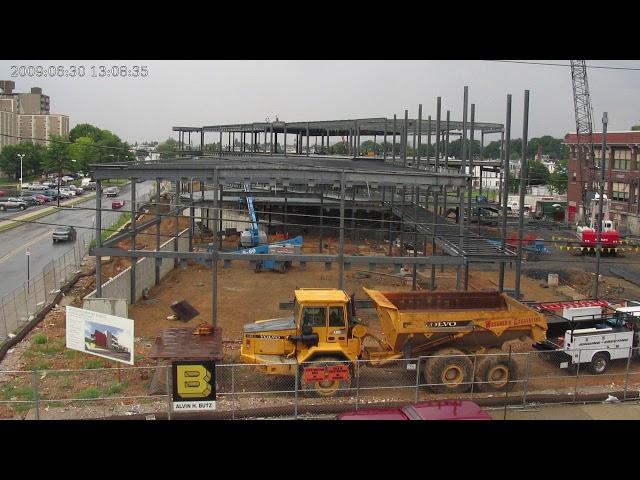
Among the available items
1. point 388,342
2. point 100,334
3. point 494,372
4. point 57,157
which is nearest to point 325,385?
point 388,342

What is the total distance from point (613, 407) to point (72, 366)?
1206cm

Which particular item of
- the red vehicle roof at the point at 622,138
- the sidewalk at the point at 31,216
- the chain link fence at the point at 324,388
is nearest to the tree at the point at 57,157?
the sidewalk at the point at 31,216

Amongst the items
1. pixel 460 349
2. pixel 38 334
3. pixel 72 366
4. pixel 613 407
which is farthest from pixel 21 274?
pixel 613 407

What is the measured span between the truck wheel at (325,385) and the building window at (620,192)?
41.7 m

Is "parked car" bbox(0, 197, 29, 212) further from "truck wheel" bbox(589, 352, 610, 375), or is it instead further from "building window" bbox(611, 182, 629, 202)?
"truck wheel" bbox(589, 352, 610, 375)

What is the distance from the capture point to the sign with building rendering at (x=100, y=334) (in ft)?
43.1

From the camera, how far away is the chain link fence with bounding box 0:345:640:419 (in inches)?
496

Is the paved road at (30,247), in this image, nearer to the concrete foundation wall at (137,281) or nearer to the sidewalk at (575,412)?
the concrete foundation wall at (137,281)

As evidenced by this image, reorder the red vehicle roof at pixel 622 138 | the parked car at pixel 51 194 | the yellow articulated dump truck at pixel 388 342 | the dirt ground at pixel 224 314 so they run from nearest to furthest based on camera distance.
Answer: the yellow articulated dump truck at pixel 388 342 → the dirt ground at pixel 224 314 → the red vehicle roof at pixel 622 138 → the parked car at pixel 51 194

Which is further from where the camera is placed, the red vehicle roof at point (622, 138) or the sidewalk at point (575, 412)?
the red vehicle roof at point (622, 138)

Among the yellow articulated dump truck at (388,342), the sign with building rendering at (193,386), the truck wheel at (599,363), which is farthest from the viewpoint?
the truck wheel at (599,363)

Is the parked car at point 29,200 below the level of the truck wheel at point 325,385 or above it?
above

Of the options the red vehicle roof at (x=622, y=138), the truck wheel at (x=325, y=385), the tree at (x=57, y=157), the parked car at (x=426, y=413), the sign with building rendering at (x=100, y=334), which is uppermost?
the red vehicle roof at (x=622, y=138)

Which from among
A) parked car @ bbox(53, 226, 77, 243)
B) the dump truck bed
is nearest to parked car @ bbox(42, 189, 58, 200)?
parked car @ bbox(53, 226, 77, 243)
